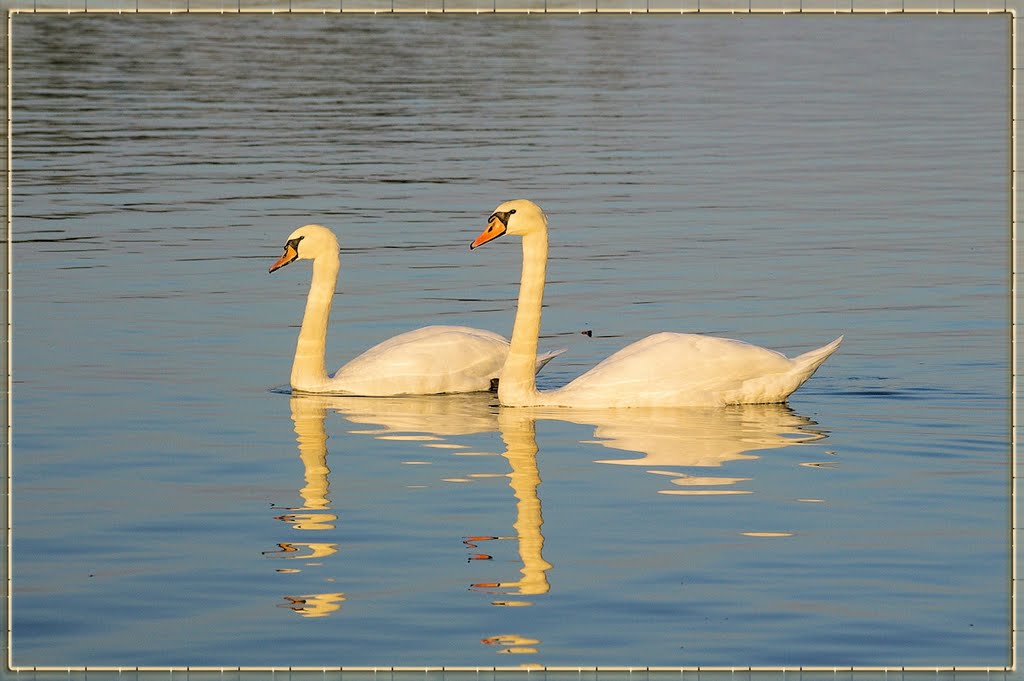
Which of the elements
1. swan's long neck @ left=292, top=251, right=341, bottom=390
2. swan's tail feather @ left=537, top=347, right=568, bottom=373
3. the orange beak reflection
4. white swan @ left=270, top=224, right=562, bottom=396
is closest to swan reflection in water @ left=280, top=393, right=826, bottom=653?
white swan @ left=270, top=224, right=562, bottom=396

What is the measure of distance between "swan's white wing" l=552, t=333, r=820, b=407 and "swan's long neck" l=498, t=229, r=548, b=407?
12.0 inches

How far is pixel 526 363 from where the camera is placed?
14.3 metres

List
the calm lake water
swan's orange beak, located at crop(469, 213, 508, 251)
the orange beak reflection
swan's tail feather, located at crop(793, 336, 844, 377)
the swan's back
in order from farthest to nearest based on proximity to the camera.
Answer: the orange beak reflection
swan's orange beak, located at crop(469, 213, 508, 251)
swan's tail feather, located at crop(793, 336, 844, 377)
the swan's back
the calm lake water

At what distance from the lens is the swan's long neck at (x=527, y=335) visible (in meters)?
14.3

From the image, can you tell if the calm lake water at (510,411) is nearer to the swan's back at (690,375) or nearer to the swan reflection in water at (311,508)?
the swan reflection in water at (311,508)

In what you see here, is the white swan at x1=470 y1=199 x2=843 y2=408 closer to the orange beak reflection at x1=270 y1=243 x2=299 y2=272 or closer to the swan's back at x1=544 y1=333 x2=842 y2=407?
the swan's back at x1=544 y1=333 x2=842 y2=407

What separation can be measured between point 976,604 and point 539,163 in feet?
56.2

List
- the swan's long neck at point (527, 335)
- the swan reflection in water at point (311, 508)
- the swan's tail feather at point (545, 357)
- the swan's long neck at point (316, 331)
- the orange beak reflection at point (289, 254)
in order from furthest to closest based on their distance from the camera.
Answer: the orange beak reflection at point (289, 254), the swan's tail feather at point (545, 357), the swan's long neck at point (316, 331), the swan's long neck at point (527, 335), the swan reflection in water at point (311, 508)

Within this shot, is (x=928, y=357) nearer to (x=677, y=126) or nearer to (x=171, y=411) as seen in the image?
(x=171, y=411)

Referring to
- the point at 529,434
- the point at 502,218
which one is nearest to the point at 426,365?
the point at 502,218

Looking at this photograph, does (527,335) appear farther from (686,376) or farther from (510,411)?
(686,376)

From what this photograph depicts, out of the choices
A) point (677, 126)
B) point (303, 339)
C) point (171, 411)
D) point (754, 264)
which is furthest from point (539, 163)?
point (171, 411)

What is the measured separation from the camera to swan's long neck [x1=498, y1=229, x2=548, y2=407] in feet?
46.8

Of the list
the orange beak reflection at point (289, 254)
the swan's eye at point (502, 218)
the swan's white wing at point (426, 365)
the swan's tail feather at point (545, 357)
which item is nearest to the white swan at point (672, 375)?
the swan's eye at point (502, 218)
